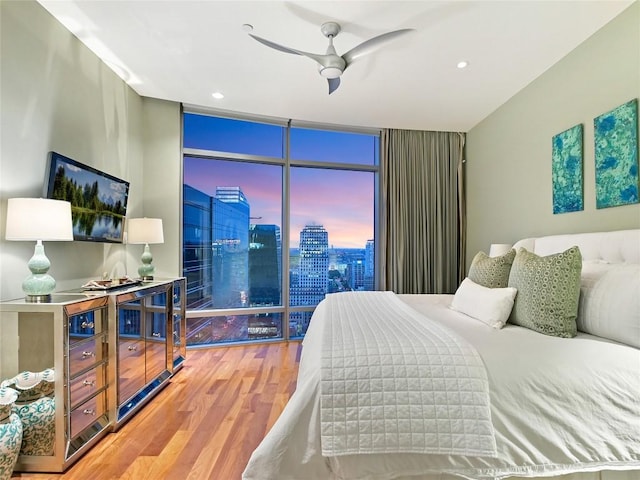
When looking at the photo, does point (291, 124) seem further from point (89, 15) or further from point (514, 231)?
point (514, 231)

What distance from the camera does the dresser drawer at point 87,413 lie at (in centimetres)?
173

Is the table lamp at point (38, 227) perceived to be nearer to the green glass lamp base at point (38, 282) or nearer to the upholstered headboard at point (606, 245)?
the green glass lamp base at point (38, 282)

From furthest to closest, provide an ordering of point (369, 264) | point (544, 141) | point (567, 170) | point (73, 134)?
point (369, 264)
point (544, 141)
point (567, 170)
point (73, 134)

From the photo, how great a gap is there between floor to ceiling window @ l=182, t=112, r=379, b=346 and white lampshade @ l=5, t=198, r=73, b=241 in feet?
6.18

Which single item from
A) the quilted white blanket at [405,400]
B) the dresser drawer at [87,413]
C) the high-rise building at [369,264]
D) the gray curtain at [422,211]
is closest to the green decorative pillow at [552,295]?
the quilted white blanket at [405,400]

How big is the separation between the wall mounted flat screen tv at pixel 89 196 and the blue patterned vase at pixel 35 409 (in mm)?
994

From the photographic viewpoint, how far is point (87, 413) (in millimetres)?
1841

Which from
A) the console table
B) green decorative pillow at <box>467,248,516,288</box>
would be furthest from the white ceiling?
the console table

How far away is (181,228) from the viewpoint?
11.7 ft

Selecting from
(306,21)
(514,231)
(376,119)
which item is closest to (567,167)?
(514,231)

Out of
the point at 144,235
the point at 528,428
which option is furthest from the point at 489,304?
the point at 144,235

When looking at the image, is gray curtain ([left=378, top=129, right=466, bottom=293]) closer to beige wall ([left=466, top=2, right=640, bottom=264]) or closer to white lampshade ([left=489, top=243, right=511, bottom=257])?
beige wall ([left=466, top=2, right=640, bottom=264])

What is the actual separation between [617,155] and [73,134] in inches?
162

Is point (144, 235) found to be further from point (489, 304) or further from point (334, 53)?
point (489, 304)
